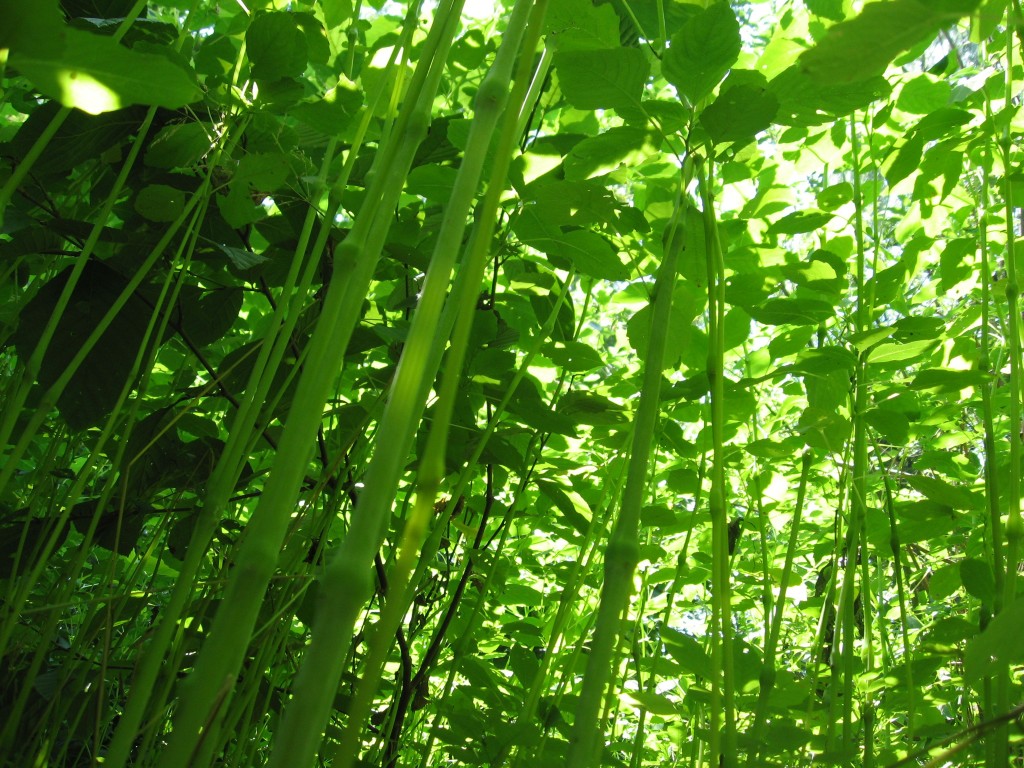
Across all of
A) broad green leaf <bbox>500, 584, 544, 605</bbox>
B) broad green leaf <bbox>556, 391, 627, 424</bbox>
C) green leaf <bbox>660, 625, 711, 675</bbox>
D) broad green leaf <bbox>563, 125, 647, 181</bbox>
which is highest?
broad green leaf <bbox>563, 125, 647, 181</bbox>

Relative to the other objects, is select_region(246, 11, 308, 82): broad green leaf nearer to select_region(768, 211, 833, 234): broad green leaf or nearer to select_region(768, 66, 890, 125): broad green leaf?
select_region(768, 66, 890, 125): broad green leaf

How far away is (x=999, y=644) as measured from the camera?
34cm

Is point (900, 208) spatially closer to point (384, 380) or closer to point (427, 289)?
point (384, 380)

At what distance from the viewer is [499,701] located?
1107 mm

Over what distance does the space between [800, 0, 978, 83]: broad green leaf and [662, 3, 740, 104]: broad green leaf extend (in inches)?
10.5

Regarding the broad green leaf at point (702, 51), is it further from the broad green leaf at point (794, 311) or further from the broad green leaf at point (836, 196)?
the broad green leaf at point (836, 196)

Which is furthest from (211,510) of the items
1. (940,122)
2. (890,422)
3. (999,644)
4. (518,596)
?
(518,596)

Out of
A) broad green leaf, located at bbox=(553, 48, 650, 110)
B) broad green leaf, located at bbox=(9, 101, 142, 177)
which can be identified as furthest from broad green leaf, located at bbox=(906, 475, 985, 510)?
broad green leaf, located at bbox=(9, 101, 142, 177)

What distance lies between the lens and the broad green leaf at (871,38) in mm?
339

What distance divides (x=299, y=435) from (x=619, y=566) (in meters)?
0.16

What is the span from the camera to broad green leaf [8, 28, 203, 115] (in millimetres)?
386

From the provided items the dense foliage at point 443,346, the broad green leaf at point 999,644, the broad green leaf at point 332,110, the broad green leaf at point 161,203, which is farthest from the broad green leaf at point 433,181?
the broad green leaf at point 999,644

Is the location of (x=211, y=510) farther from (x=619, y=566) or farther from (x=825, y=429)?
(x=825, y=429)

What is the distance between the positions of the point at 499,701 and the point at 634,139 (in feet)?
2.56
